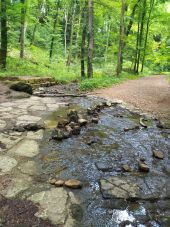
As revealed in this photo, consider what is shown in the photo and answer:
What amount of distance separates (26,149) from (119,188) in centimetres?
168

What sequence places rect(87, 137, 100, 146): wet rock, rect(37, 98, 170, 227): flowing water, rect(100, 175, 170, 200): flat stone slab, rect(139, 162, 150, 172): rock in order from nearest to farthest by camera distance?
1. rect(37, 98, 170, 227): flowing water
2. rect(100, 175, 170, 200): flat stone slab
3. rect(139, 162, 150, 172): rock
4. rect(87, 137, 100, 146): wet rock

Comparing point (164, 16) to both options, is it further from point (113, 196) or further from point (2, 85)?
point (113, 196)

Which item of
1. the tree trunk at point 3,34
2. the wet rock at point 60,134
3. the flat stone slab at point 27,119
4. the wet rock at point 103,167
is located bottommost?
the wet rock at point 103,167

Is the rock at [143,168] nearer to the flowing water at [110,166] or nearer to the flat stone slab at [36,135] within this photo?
the flowing water at [110,166]

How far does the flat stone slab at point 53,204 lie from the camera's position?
8.05 ft

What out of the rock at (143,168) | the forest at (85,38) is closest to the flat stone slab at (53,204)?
the rock at (143,168)

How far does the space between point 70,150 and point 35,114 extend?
224cm

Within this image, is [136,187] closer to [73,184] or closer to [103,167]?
[103,167]

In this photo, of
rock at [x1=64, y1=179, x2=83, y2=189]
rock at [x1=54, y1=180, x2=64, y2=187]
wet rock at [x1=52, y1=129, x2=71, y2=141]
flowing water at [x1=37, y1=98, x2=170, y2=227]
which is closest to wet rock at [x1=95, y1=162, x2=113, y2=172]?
flowing water at [x1=37, y1=98, x2=170, y2=227]

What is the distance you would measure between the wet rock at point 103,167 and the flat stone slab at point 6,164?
1161 millimetres

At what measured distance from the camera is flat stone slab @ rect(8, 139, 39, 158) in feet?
12.6

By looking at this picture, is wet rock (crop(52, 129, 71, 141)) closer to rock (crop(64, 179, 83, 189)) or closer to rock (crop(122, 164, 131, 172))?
rock (crop(122, 164, 131, 172))

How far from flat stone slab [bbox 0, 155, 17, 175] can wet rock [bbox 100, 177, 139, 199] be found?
1.23 metres

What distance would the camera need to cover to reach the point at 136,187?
10.2 ft
